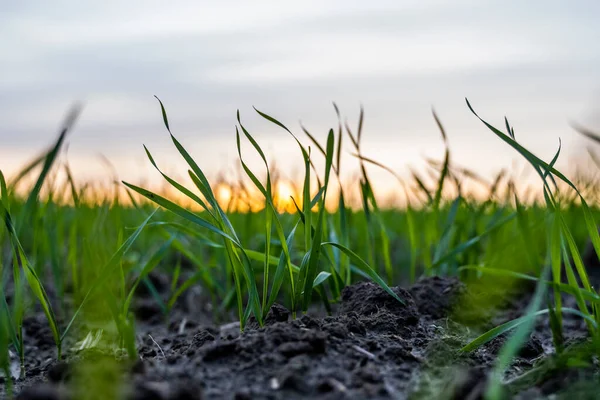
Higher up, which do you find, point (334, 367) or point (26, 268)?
point (26, 268)

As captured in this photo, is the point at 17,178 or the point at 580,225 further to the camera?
the point at 580,225

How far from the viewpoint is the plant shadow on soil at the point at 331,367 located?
1.11 m

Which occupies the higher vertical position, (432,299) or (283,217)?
(283,217)

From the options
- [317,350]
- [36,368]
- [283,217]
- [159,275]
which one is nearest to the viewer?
[317,350]

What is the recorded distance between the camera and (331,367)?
123 cm

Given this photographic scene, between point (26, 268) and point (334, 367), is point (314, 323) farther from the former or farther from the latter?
point (26, 268)

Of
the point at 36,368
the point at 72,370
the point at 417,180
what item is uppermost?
the point at 417,180

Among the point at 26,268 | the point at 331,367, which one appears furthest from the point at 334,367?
the point at 26,268

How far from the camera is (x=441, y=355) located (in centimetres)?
142

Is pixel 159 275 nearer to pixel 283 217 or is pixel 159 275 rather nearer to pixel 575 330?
pixel 283 217

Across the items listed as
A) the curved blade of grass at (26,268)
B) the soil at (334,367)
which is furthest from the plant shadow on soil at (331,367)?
the curved blade of grass at (26,268)

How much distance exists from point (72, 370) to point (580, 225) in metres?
3.41

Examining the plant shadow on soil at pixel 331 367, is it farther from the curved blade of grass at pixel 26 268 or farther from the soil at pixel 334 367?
the curved blade of grass at pixel 26 268

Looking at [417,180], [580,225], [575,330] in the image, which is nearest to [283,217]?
[417,180]
